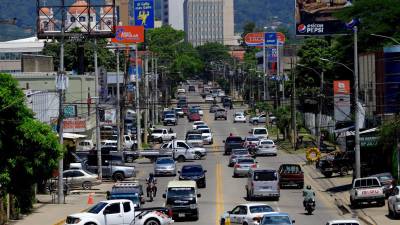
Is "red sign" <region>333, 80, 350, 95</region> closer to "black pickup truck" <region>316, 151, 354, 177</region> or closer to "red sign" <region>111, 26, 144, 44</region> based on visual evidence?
"black pickup truck" <region>316, 151, 354, 177</region>

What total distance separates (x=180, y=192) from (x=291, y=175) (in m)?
15.5

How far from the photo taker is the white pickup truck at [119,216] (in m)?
40.0

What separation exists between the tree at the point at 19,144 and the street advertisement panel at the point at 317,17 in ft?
263

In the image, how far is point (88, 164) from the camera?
2894 inches

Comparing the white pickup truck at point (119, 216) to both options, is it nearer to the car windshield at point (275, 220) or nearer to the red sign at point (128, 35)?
the car windshield at point (275, 220)

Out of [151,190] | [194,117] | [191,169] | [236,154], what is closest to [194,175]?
[191,169]

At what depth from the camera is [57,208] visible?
54.3m

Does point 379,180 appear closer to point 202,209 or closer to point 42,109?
point 202,209

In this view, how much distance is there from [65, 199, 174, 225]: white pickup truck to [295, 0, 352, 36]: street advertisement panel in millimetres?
85976

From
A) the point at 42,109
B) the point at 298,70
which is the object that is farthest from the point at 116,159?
the point at 298,70

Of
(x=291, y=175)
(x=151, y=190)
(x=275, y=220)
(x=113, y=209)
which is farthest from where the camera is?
(x=291, y=175)

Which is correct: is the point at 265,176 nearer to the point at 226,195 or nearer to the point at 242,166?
the point at 226,195

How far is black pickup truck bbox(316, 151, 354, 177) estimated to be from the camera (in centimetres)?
6831

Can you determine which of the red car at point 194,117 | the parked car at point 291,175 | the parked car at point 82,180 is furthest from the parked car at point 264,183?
the red car at point 194,117
